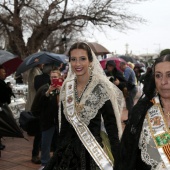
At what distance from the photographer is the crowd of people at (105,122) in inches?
69.2

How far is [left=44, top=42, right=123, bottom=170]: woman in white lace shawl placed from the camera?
8.04ft

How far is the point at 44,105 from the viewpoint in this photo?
13.2 feet

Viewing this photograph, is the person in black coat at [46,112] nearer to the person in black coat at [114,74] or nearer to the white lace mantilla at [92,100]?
the white lace mantilla at [92,100]

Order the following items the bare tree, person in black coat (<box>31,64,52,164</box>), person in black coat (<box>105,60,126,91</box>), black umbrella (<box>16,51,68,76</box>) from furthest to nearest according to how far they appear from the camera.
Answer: the bare tree → person in black coat (<box>105,60,126,91</box>) → black umbrella (<box>16,51,68,76</box>) → person in black coat (<box>31,64,52,164</box>)

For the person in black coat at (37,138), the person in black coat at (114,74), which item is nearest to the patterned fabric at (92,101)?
the person in black coat at (37,138)

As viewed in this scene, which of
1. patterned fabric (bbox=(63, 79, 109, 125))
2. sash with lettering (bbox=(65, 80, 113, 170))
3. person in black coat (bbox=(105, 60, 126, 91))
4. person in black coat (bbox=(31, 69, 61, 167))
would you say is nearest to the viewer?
sash with lettering (bbox=(65, 80, 113, 170))

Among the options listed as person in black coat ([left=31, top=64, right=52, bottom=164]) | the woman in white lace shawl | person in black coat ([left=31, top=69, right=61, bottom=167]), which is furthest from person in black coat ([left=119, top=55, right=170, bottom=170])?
person in black coat ([left=31, top=64, right=52, bottom=164])

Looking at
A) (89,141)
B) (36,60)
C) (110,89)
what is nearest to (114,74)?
(36,60)

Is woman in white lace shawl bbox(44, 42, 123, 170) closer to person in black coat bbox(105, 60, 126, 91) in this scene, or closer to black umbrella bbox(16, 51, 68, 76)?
black umbrella bbox(16, 51, 68, 76)

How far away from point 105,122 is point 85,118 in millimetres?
174

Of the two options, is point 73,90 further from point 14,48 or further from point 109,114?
point 14,48

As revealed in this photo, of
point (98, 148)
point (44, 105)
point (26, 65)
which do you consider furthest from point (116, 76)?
point (98, 148)

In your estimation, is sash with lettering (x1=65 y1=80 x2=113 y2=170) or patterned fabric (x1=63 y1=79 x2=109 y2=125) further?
patterned fabric (x1=63 y1=79 x2=109 y2=125)

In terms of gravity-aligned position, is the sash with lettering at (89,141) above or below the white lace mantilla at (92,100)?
below
